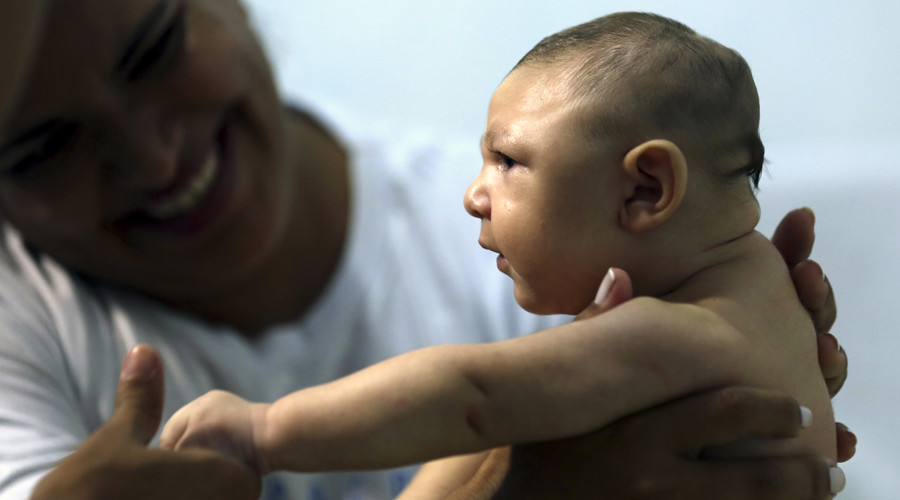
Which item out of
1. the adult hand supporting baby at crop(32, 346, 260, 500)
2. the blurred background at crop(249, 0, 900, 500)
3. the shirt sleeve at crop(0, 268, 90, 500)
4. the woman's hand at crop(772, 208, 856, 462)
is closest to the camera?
the adult hand supporting baby at crop(32, 346, 260, 500)

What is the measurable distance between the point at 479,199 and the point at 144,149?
1.22 feet

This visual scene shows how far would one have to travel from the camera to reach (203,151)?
2.49 ft

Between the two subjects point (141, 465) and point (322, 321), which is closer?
point (141, 465)

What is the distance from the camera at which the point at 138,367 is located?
0.38 meters

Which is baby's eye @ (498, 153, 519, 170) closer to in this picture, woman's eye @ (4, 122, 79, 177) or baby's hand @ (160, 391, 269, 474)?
baby's hand @ (160, 391, 269, 474)

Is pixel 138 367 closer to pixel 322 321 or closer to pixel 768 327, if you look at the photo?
pixel 768 327

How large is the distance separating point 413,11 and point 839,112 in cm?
56

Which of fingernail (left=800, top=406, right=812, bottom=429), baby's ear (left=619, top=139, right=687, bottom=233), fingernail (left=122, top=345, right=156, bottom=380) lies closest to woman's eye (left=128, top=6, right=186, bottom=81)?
fingernail (left=122, top=345, right=156, bottom=380)

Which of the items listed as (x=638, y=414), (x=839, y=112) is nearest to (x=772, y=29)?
(x=839, y=112)

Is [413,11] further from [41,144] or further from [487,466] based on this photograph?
[487,466]

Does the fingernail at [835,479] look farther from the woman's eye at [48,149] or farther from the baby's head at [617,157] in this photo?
the woman's eye at [48,149]

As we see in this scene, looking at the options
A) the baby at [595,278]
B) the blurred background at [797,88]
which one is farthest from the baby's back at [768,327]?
the blurred background at [797,88]

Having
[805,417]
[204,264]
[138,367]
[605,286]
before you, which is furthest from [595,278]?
[204,264]

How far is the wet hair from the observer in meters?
0.39
